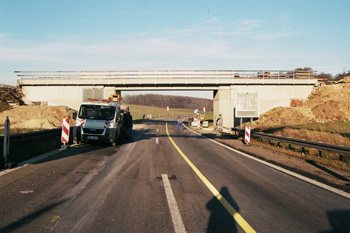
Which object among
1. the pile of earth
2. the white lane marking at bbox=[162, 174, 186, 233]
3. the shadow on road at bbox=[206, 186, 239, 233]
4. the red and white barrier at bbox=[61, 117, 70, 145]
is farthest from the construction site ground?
the shadow on road at bbox=[206, 186, 239, 233]

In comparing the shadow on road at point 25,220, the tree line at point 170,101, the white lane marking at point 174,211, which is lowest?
the white lane marking at point 174,211

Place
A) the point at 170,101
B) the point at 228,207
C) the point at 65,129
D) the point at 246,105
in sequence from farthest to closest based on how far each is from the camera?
the point at 170,101 < the point at 246,105 < the point at 65,129 < the point at 228,207

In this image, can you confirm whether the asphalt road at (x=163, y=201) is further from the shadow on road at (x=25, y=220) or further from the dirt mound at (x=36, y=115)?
the dirt mound at (x=36, y=115)

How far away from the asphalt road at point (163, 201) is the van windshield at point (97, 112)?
19.9 feet

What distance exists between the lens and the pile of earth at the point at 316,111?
1175 inches

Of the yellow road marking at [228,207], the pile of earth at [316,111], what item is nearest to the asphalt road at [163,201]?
the yellow road marking at [228,207]

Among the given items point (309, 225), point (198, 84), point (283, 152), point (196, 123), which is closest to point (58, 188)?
point (309, 225)

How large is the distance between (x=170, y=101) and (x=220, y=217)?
556 feet

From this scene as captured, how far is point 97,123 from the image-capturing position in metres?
13.5

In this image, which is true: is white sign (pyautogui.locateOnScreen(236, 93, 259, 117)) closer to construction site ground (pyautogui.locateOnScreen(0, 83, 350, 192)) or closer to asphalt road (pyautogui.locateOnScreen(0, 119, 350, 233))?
construction site ground (pyautogui.locateOnScreen(0, 83, 350, 192))

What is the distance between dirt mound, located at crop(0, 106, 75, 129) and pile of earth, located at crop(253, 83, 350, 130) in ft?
71.7

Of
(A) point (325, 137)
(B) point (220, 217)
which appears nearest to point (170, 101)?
(A) point (325, 137)

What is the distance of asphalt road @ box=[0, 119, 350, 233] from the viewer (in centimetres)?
393

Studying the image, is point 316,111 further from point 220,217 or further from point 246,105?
point 220,217
